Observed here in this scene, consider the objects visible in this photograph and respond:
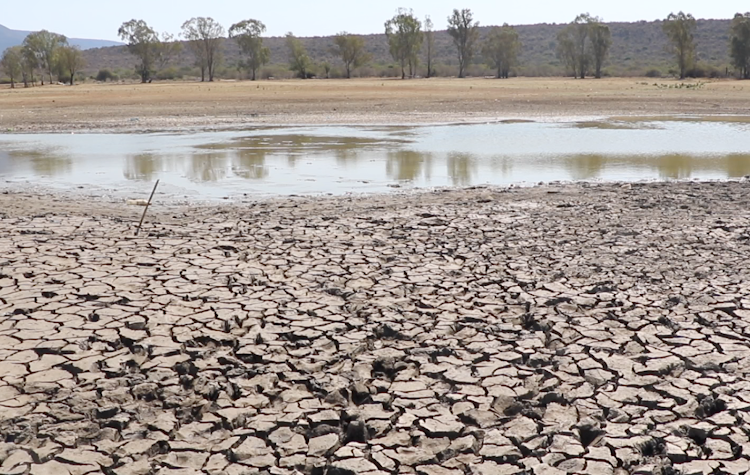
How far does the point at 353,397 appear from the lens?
14.4 feet

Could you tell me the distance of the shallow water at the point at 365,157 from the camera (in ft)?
42.5

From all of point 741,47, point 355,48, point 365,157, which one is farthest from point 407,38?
point 365,157

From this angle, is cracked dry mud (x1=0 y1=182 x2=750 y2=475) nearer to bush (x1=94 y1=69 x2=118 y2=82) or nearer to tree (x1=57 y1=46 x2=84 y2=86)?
tree (x1=57 y1=46 x2=84 y2=86)

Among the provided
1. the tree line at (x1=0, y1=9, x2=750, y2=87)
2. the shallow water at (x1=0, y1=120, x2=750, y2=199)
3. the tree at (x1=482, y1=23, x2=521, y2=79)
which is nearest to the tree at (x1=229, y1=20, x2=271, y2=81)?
the tree line at (x1=0, y1=9, x2=750, y2=87)

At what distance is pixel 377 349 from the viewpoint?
5.04 metres

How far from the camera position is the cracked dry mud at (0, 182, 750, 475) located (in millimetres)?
3791

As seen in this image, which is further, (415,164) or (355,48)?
(355,48)

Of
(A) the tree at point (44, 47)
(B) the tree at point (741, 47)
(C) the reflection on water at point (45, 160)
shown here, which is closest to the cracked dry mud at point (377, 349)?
(C) the reflection on water at point (45, 160)

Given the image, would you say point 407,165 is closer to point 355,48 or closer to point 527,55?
point 355,48

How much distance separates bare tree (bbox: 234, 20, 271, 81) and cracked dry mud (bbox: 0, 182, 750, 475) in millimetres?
60769

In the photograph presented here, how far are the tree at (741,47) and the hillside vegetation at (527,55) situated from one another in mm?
8747

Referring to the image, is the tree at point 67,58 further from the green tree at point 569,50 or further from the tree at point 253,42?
A: the green tree at point 569,50

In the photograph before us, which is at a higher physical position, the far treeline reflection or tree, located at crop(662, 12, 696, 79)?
tree, located at crop(662, 12, 696, 79)

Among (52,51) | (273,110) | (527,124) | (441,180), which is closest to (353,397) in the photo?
(441,180)
